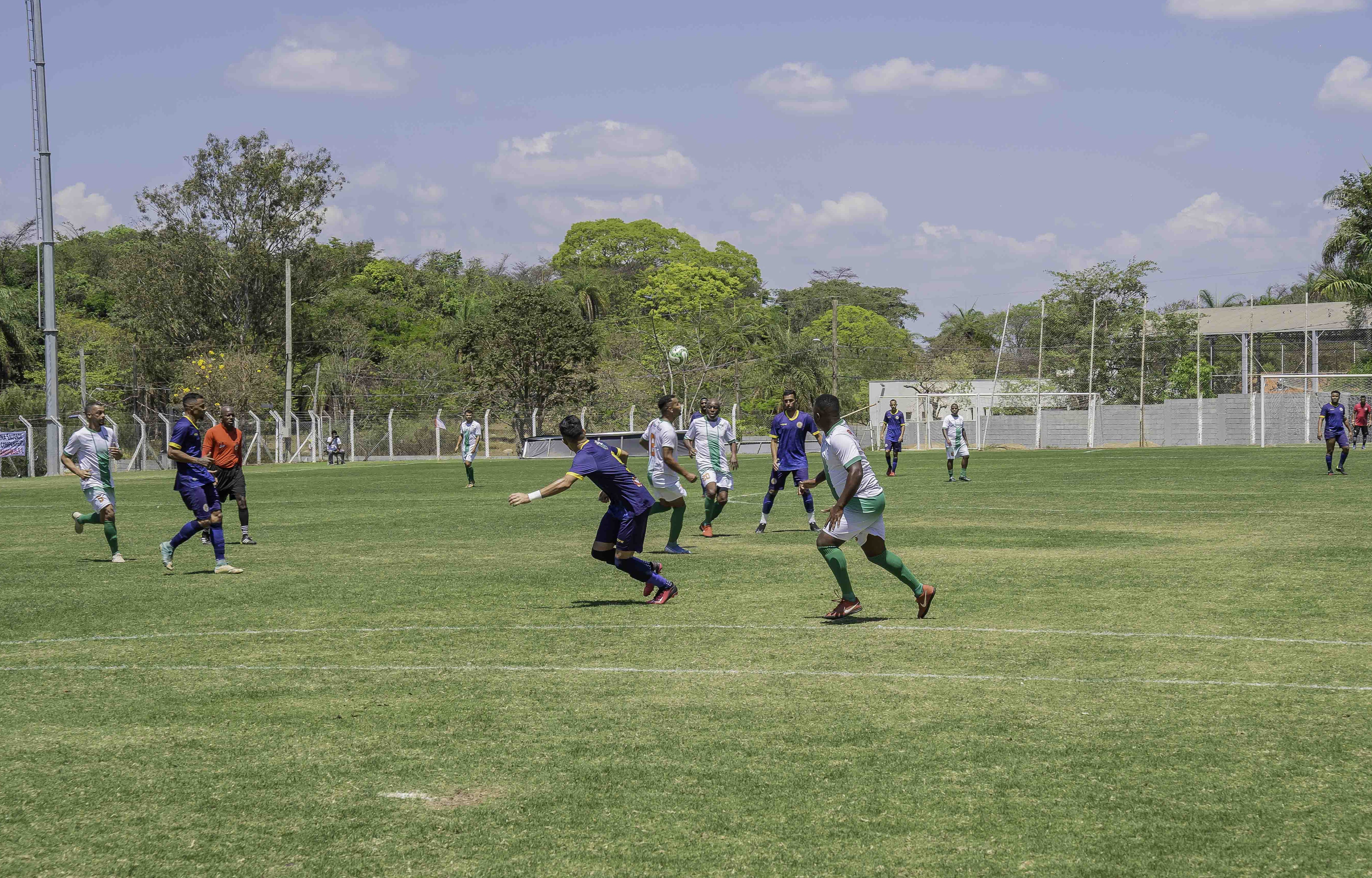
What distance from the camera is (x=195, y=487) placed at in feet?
48.9

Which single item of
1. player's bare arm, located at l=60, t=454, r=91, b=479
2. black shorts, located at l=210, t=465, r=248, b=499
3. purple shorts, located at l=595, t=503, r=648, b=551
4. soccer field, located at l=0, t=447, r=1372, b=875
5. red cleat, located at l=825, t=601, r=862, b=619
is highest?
player's bare arm, located at l=60, t=454, r=91, b=479

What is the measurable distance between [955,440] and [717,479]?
14793mm

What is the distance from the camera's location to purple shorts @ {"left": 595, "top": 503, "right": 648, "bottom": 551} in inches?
456

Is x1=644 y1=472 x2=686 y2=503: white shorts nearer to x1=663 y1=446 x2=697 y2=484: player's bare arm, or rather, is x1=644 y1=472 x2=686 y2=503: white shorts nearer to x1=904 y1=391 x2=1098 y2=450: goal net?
x1=663 y1=446 x2=697 y2=484: player's bare arm

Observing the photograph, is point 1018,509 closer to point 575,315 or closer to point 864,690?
point 864,690

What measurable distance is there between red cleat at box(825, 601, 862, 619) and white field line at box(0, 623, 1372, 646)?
8.3 inches

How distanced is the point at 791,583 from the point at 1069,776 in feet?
22.8

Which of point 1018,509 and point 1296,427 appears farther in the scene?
point 1296,427

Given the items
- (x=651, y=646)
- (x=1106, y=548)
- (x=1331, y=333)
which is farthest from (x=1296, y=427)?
(x=651, y=646)

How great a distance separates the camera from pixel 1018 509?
22016 mm

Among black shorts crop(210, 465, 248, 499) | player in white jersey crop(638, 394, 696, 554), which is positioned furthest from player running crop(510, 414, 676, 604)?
black shorts crop(210, 465, 248, 499)

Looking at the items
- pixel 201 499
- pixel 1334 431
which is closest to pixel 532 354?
pixel 1334 431

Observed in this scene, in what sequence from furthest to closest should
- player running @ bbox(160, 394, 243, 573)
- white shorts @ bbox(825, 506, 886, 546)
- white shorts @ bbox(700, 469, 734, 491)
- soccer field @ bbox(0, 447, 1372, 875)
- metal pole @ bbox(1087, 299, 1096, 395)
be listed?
metal pole @ bbox(1087, 299, 1096, 395)
white shorts @ bbox(700, 469, 734, 491)
player running @ bbox(160, 394, 243, 573)
white shorts @ bbox(825, 506, 886, 546)
soccer field @ bbox(0, 447, 1372, 875)

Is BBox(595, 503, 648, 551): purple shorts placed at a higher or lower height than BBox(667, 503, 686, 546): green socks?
higher
